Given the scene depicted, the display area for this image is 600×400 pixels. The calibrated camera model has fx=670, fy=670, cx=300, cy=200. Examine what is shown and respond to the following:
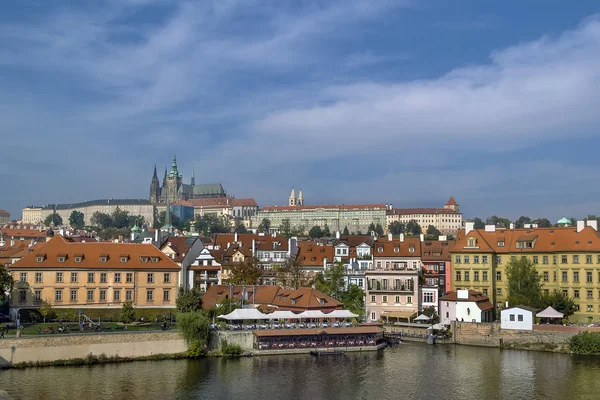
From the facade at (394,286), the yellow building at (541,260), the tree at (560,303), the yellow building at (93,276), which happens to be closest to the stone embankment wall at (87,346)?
the yellow building at (93,276)

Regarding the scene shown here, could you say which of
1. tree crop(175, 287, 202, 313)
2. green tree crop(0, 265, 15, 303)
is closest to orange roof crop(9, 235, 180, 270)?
green tree crop(0, 265, 15, 303)

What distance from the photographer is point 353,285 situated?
67.3 metres

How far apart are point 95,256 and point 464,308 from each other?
115ft

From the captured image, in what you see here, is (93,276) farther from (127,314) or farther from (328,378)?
(328,378)

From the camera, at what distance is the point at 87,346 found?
48.1 m

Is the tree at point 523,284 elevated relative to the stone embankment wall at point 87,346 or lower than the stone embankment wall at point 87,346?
elevated

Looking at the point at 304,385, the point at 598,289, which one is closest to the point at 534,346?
the point at 598,289

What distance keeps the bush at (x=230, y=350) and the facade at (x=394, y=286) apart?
19.3 metres

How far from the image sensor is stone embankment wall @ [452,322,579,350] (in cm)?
5419

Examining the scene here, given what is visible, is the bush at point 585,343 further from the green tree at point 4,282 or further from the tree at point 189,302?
the green tree at point 4,282

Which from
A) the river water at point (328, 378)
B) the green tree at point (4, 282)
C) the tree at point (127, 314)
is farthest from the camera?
the tree at point (127, 314)

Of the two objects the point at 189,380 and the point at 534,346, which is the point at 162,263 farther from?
the point at 534,346

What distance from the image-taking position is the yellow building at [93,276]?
201ft

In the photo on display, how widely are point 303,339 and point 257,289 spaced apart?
1104cm
